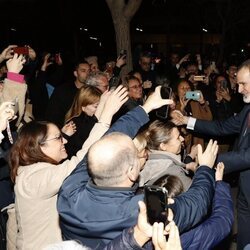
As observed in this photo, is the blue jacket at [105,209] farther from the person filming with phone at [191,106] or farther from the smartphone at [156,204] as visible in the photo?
the person filming with phone at [191,106]

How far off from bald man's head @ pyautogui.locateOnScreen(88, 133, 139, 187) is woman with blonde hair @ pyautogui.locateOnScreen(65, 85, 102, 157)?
227 centimetres

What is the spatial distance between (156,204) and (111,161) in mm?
469

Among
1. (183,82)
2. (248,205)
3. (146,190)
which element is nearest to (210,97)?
(183,82)

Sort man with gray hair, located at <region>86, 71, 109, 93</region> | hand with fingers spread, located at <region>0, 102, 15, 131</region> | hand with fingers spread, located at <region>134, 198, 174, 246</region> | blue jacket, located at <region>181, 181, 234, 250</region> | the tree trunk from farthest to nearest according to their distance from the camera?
the tree trunk
man with gray hair, located at <region>86, 71, 109, 93</region>
hand with fingers spread, located at <region>0, 102, 15, 131</region>
blue jacket, located at <region>181, 181, 234, 250</region>
hand with fingers spread, located at <region>134, 198, 174, 246</region>

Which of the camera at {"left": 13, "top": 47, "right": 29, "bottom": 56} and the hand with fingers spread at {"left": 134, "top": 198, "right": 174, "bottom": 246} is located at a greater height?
the camera at {"left": 13, "top": 47, "right": 29, "bottom": 56}

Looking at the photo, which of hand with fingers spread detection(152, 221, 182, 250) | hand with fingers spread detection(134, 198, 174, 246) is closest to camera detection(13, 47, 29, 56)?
hand with fingers spread detection(134, 198, 174, 246)

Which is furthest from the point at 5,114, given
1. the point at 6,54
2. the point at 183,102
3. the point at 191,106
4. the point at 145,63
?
the point at 145,63

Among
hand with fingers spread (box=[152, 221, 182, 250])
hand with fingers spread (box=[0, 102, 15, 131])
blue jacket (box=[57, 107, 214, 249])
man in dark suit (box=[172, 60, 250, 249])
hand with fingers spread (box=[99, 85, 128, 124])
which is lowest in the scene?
man in dark suit (box=[172, 60, 250, 249])

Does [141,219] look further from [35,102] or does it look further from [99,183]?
[35,102]

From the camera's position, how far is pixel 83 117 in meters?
4.80

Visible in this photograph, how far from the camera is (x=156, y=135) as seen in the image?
153 inches

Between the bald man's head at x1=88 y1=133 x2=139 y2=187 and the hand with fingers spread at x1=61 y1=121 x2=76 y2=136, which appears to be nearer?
the bald man's head at x1=88 y1=133 x2=139 y2=187

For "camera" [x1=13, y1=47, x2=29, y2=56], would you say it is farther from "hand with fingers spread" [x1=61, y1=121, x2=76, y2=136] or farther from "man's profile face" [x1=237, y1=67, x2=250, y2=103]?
"man's profile face" [x1=237, y1=67, x2=250, y2=103]

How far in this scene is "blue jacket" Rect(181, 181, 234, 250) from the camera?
96.1 inches
